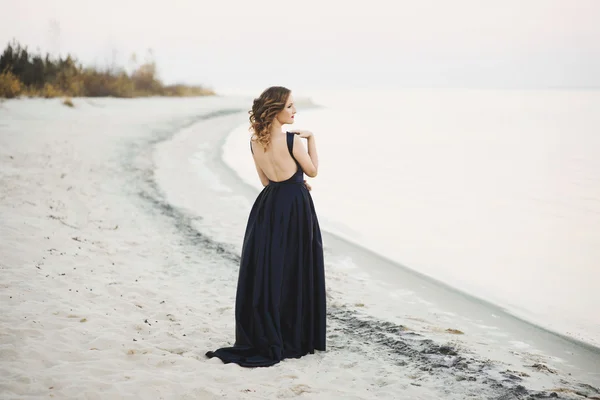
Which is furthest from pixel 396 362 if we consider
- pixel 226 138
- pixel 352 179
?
pixel 226 138

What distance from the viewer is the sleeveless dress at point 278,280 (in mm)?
4133

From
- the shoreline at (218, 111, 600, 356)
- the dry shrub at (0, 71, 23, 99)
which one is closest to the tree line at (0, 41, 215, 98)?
the dry shrub at (0, 71, 23, 99)

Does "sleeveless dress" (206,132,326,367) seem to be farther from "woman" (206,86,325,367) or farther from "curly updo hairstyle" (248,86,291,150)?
"curly updo hairstyle" (248,86,291,150)

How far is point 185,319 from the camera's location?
492 cm

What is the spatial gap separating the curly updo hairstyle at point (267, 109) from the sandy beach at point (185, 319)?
64.9 inches

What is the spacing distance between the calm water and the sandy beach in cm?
93

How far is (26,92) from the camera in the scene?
1922 centimetres

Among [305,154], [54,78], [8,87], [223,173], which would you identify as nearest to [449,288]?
[305,154]

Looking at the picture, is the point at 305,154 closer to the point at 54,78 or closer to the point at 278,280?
the point at 278,280

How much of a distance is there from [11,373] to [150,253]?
3361 millimetres

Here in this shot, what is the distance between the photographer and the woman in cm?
407

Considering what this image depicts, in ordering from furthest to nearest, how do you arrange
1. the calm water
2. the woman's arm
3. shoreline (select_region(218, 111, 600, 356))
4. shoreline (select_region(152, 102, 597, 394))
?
the calm water
shoreline (select_region(152, 102, 597, 394))
shoreline (select_region(218, 111, 600, 356))
the woman's arm

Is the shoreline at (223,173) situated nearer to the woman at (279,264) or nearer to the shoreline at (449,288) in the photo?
the shoreline at (449,288)

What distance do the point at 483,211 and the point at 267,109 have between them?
9555mm
